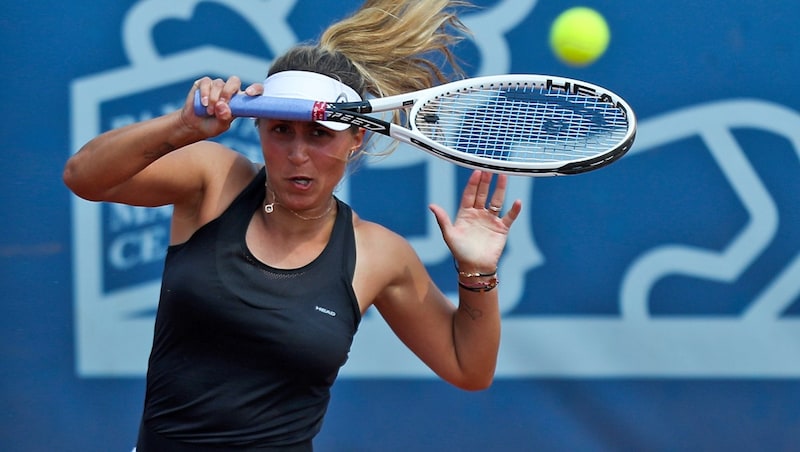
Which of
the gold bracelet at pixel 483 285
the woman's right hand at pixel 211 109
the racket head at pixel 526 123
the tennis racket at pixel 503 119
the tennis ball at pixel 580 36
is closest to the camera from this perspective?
the woman's right hand at pixel 211 109

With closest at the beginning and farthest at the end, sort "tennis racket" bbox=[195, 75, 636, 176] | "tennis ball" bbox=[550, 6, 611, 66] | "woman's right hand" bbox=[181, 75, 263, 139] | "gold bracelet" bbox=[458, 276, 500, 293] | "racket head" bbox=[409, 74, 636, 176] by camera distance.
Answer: "woman's right hand" bbox=[181, 75, 263, 139], "tennis racket" bbox=[195, 75, 636, 176], "racket head" bbox=[409, 74, 636, 176], "gold bracelet" bbox=[458, 276, 500, 293], "tennis ball" bbox=[550, 6, 611, 66]

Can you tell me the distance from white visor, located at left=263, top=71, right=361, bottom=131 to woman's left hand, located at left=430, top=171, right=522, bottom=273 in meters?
0.29

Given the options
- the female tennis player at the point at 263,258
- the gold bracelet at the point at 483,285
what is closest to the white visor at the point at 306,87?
the female tennis player at the point at 263,258

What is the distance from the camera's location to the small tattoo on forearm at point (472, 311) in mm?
2188

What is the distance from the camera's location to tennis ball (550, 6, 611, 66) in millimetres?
2936

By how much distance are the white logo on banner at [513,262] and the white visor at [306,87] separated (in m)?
1.07

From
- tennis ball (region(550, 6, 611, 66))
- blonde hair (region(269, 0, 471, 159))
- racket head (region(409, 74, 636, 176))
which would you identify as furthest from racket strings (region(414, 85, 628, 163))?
tennis ball (region(550, 6, 611, 66))

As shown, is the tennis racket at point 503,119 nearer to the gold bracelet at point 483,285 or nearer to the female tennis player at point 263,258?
the female tennis player at point 263,258

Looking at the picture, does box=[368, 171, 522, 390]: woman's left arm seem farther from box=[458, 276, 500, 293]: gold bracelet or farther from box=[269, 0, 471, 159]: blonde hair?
box=[269, 0, 471, 159]: blonde hair

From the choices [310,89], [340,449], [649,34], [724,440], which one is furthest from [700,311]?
[310,89]

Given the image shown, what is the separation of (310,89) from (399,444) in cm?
147

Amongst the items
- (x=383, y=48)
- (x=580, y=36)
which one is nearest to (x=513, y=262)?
(x=580, y=36)

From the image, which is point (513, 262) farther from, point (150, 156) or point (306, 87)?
point (150, 156)

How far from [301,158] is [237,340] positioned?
335 mm
